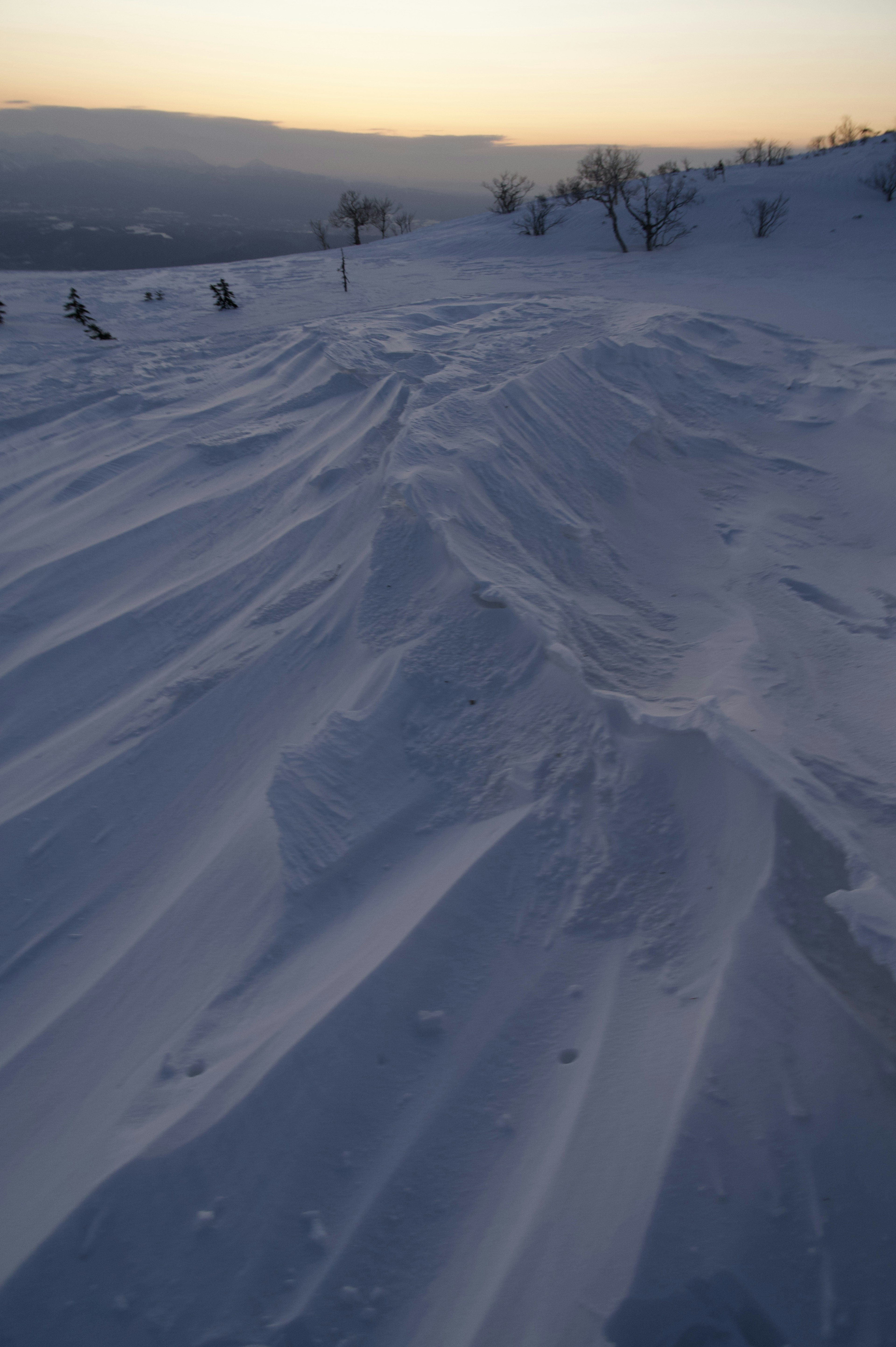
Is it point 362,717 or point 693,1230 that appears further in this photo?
point 362,717

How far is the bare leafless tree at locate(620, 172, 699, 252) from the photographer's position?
12086 millimetres

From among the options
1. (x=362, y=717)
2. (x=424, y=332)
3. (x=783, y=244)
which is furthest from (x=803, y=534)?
(x=783, y=244)

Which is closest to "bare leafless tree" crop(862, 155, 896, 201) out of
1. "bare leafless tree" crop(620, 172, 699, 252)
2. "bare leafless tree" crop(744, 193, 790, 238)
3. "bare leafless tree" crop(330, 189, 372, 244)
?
"bare leafless tree" crop(744, 193, 790, 238)

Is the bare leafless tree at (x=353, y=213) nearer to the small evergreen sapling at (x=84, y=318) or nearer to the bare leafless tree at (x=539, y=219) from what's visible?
the bare leafless tree at (x=539, y=219)

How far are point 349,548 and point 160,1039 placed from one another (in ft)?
6.52

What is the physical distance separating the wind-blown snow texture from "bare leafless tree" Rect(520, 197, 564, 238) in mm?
12592

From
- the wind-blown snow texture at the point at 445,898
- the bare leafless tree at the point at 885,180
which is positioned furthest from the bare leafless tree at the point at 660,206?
the wind-blown snow texture at the point at 445,898

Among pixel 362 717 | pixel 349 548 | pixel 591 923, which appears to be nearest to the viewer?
pixel 591 923

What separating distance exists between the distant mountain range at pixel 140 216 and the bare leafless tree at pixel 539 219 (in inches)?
295

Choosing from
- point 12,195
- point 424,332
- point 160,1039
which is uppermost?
point 12,195

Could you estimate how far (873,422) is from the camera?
14.5 feet

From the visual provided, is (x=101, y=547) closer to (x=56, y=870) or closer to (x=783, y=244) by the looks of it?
(x=56, y=870)

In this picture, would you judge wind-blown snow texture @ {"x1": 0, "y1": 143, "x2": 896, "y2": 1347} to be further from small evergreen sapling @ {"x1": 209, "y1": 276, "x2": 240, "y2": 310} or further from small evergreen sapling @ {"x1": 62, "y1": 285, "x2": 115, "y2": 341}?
small evergreen sapling @ {"x1": 209, "y1": 276, "x2": 240, "y2": 310}

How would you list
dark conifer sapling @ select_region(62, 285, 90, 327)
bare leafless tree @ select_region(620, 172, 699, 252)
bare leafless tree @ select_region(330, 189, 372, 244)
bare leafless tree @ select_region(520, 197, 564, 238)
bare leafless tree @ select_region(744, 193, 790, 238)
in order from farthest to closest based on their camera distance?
1. bare leafless tree @ select_region(330, 189, 372, 244)
2. bare leafless tree @ select_region(520, 197, 564, 238)
3. bare leafless tree @ select_region(620, 172, 699, 252)
4. bare leafless tree @ select_region(744, 193, 790, 238)
5. dark conifer sapling @ select_region(62, 285, 90, 327)
